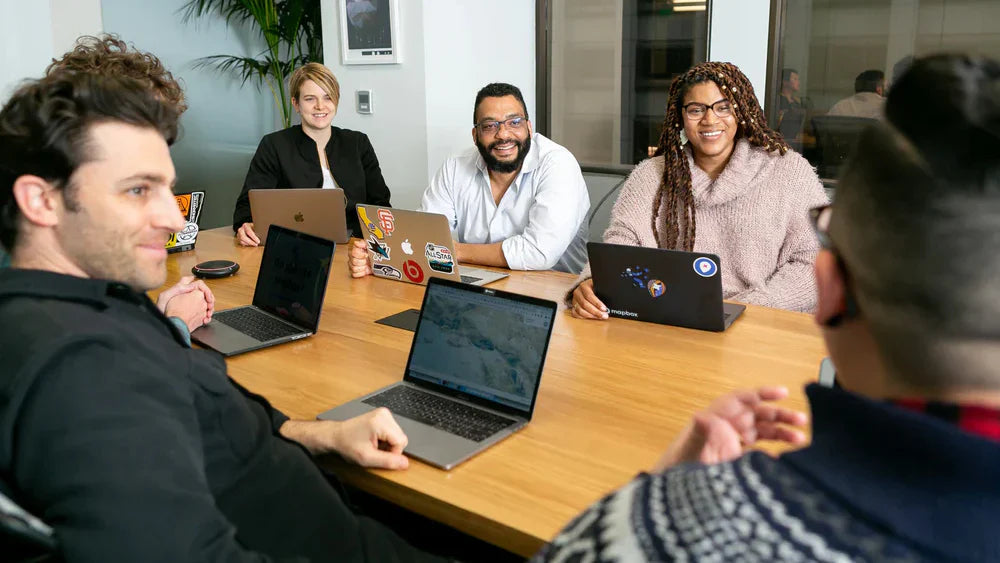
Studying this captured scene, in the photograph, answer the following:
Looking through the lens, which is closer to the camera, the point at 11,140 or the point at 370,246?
the point at 11,140

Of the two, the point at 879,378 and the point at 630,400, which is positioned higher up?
the point at 879,378

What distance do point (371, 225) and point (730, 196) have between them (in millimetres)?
1110

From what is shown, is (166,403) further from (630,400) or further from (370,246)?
(370,246)

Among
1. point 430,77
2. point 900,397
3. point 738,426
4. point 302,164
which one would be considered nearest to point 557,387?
point 738,426

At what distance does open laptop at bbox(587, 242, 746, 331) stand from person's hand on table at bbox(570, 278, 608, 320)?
2 cm

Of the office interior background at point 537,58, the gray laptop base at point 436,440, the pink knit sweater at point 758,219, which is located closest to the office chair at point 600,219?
the office interior background at point 537,58

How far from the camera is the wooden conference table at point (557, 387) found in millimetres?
1217

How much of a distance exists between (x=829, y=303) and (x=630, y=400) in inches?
36.3

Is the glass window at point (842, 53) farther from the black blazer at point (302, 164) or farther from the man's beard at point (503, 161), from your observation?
the black blazer at point (302, 164)

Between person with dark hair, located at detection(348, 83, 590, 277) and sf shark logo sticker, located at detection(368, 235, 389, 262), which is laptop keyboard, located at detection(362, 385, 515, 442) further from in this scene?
person with dark hair, located at detection(348, 83, 590, 277)

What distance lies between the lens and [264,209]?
9.79ft

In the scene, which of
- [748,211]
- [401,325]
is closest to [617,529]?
[401,325]

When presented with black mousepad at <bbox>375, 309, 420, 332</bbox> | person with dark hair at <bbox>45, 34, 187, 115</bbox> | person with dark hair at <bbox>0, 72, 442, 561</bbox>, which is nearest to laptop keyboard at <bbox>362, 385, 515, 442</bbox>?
person with dark hair at <bbox>0, 72, 442, 561</bbox>

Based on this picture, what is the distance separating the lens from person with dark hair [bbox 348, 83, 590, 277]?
276 centimetres
